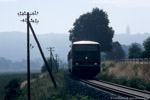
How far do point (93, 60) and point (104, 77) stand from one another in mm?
5346

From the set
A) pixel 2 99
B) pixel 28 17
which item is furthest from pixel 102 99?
pixel 2 99

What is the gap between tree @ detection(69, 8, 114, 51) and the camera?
8606 cm

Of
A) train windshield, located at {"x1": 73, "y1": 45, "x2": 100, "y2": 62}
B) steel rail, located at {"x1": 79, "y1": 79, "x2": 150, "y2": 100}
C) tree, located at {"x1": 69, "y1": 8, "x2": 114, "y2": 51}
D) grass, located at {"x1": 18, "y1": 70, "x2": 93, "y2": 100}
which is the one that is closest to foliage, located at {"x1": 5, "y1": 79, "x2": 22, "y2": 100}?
grass, located at {"x1": 18, "y1": 70, "x2": 93, "y2": 100}

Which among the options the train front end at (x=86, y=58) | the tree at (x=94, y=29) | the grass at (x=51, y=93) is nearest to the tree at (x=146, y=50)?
the tree at (x=94, y=29)

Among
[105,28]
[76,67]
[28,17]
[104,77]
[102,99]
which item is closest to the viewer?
[102,99]

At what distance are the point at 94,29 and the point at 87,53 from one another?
49952 millimetres

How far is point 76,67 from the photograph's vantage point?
37.6 meters

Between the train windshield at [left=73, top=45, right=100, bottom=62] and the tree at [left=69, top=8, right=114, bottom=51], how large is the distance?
154ft

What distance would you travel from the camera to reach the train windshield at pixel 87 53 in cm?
3756

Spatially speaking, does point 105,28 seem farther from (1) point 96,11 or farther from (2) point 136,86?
(2) point 136,86

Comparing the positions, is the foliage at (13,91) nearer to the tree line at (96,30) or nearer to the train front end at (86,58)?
the train front end at (86,58)

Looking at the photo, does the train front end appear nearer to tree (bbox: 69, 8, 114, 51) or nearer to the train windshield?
the train windshield

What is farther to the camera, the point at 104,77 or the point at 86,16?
the point at 86,16

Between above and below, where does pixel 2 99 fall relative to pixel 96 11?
below
